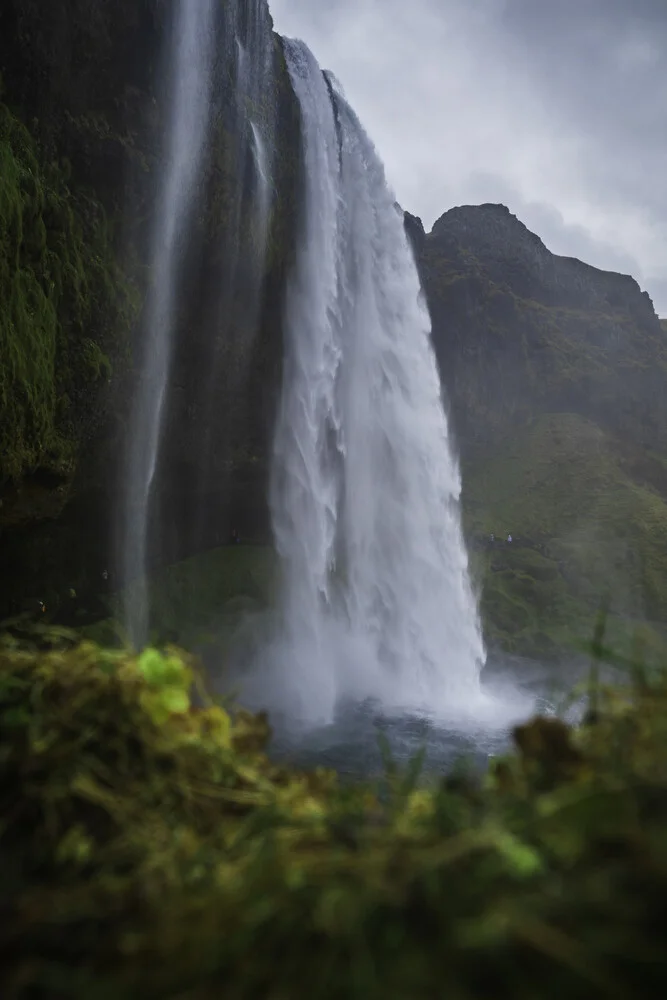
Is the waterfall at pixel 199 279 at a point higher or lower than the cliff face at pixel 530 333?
lower

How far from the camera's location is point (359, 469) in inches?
917

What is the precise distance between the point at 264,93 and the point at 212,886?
68.4 feet

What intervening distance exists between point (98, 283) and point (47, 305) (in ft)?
5.90

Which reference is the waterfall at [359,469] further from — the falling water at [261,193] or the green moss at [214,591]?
the falling water at [261,193]

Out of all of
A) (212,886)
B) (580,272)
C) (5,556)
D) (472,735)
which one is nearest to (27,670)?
(212,886)

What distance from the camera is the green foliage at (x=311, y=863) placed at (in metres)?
0.65

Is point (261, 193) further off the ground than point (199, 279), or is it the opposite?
point (261, 193)

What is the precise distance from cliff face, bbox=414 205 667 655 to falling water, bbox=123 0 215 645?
17.4 metres

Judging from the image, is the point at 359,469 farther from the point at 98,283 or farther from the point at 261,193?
the point at 98,283

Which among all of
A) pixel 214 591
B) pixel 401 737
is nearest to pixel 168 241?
pixel 214 591

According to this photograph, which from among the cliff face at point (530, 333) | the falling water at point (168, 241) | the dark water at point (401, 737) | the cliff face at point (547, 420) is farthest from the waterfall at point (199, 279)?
the cliff face at point (530, 333)

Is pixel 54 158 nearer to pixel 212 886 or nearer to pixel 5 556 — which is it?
pixel 5 556

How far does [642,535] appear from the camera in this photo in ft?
105

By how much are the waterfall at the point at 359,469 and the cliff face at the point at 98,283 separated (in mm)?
1492
